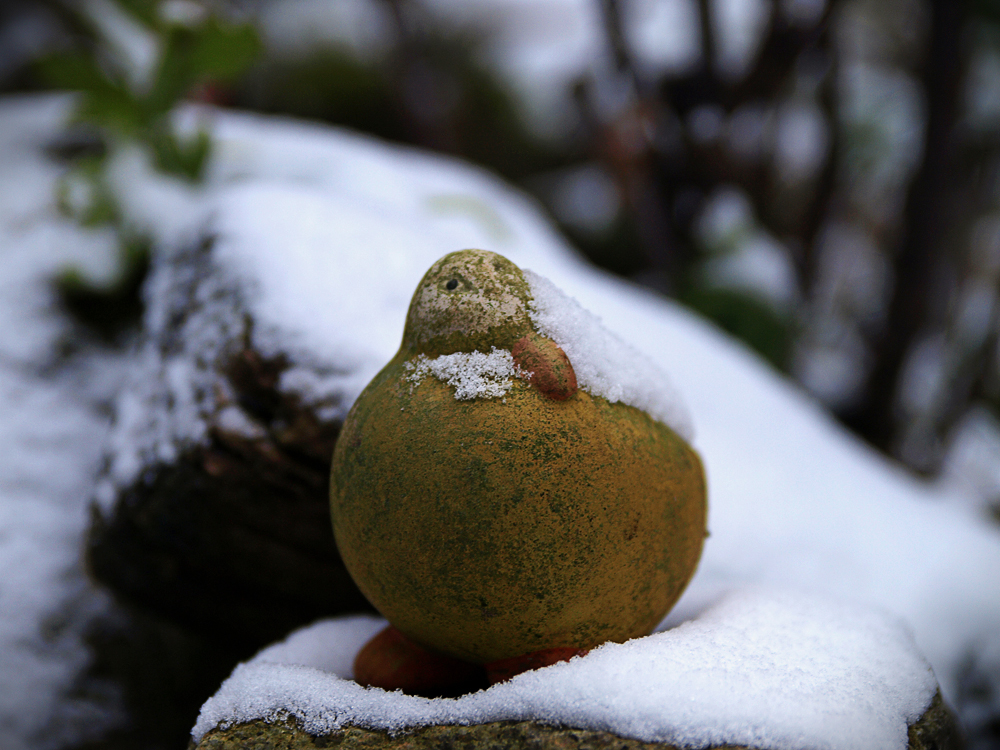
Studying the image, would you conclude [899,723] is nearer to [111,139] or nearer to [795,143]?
[111,139]

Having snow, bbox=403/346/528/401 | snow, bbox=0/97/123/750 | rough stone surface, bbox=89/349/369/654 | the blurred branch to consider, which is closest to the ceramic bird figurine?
snow, bbox=403/346/528/401

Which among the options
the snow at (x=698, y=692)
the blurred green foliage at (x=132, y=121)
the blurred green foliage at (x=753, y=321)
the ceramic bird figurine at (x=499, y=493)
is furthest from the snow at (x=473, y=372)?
the blurred green foliage at (x=753, y=321)

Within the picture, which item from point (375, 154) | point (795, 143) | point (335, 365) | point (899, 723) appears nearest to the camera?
point (899, 723)

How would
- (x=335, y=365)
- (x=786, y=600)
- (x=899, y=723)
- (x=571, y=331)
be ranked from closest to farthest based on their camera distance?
(x=899, y=723)
(x=571, y=331)
(x=786, y=600)
(x=335, y=365)

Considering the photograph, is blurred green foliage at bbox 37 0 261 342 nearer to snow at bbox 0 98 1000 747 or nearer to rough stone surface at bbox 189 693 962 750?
snow at bbox 0 98 1000 747

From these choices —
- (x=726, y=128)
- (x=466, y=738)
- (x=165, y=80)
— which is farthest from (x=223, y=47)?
(x=726, y=128)

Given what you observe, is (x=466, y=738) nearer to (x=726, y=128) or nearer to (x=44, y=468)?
(x=44, y=468)

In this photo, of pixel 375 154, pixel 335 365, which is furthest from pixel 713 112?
pixel 335 365
